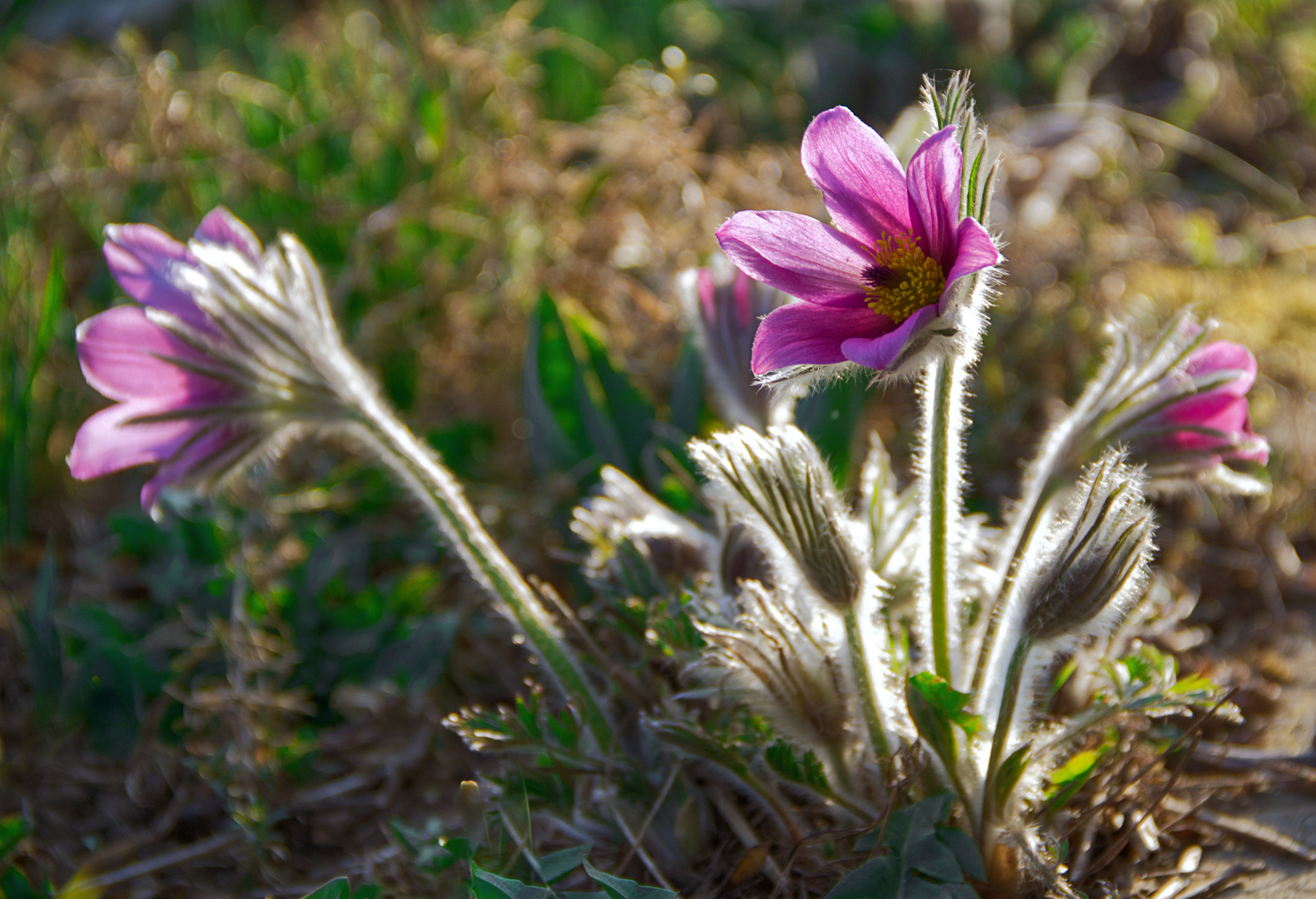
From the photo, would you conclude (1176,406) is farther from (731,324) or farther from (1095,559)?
(731,324)

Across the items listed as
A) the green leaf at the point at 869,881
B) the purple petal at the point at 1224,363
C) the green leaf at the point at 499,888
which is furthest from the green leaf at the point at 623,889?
the purple petal at the point at 1224,363

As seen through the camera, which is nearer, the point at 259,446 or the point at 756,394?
the point at 259,446

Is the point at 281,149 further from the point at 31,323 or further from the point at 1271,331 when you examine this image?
the point at 1271,331

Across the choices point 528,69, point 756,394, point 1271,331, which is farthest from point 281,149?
point 1271,331

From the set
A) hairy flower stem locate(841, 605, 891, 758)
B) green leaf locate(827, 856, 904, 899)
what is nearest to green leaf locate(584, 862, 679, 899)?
green leaf locate(827, 856, 904, 899)

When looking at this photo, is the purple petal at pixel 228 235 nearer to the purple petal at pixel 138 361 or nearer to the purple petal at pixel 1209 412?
the purple petal at pixel 138 361

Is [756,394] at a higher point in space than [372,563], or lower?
higher

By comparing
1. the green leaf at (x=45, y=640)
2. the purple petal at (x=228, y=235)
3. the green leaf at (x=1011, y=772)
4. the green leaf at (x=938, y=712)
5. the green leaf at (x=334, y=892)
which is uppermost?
the purple petal at (x=228, y=235)
